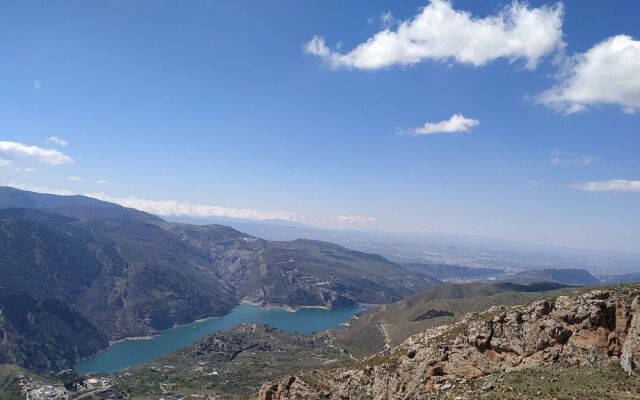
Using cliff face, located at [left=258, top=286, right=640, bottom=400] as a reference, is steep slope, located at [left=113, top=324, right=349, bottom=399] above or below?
below

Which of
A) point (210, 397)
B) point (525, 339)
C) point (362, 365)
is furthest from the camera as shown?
point (210, 397)

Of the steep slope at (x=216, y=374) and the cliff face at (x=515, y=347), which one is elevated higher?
the cliff face at (x=515, y=347)

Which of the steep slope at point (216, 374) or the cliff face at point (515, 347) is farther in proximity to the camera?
the steep slope at point (216, 374)

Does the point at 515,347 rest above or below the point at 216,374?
above

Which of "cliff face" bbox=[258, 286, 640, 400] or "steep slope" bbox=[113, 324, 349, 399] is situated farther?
"steep slope" bbox=[113, 324, 349, 399]

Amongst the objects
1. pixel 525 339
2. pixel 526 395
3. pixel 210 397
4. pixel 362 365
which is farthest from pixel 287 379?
pixel 210 397

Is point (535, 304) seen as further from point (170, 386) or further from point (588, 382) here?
point (170, 386)

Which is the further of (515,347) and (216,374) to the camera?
(216,374)

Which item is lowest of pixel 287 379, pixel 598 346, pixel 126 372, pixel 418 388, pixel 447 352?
pixel 126 372
